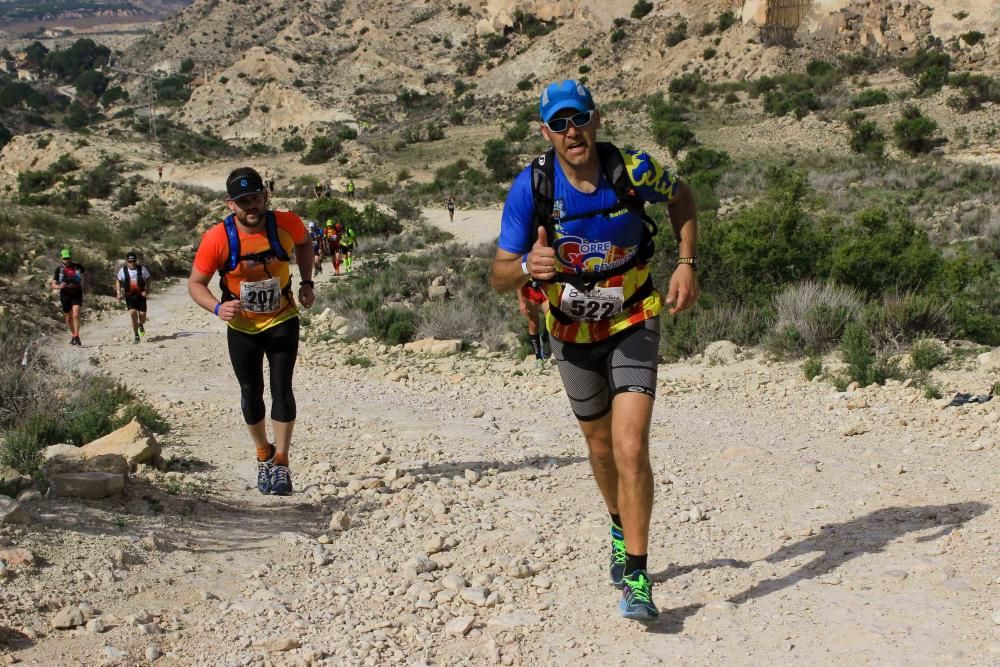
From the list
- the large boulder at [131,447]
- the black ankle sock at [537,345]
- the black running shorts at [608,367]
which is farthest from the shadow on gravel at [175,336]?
the black running shorts at [608,367]

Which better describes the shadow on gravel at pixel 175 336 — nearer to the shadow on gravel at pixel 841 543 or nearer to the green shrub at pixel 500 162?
the shadow on gravel at pixel 841 543

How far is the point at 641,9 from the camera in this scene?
69125mm

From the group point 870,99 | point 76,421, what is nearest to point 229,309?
point 76,421

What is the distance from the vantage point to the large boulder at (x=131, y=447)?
607 centimetres

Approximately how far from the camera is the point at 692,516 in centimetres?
515

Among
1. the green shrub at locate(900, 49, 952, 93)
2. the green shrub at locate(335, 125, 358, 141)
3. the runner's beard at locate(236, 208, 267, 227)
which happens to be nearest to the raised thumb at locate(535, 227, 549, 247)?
the runner's beard at locate(236, 208, 267, 227)

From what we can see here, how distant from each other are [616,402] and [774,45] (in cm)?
5574

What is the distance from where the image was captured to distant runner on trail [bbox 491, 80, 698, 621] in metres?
3.73

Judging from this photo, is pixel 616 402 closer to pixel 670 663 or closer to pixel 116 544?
pixel 670 663

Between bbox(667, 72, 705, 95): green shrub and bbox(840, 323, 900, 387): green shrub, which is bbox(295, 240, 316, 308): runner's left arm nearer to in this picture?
bbox(840, 323, 900, 387): green shrub

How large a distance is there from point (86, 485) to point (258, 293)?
4.56ft

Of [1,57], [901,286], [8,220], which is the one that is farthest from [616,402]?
[1,57]

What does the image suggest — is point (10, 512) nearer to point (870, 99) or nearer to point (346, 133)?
point (870, 99)

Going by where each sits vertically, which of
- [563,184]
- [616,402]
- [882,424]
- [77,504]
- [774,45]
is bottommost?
[882,424]
